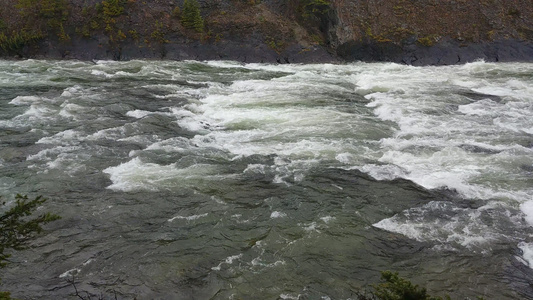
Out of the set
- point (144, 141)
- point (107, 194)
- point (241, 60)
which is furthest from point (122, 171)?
point (241, 60)

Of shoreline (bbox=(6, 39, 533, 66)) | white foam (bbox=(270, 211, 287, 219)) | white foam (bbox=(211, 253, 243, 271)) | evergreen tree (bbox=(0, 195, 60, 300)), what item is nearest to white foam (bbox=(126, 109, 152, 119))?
white foam (bbox=(270, 211, 287, 219))

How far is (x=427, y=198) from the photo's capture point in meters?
10.8

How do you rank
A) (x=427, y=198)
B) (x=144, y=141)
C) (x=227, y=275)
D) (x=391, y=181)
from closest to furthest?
(x=227, y=275) → (x=427, y=198) → (x=391, y=181) → (x=144, y=141)

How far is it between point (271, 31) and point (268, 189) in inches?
827

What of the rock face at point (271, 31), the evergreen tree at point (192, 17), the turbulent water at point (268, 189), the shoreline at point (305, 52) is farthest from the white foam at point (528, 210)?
the evergreen tree at point (192, 17)

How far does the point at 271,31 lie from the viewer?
30.4 m

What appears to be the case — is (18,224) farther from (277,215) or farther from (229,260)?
(277,215)

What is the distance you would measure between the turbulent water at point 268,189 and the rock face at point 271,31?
8.64 m

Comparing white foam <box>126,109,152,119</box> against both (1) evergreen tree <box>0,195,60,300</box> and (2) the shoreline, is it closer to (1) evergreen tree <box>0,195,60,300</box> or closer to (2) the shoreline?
(1) evergreen tree <box>0,195,60,300</box>

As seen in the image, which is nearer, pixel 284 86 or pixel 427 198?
pixel 427 198

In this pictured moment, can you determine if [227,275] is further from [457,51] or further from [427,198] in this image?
[457,51]

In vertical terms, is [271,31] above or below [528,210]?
above

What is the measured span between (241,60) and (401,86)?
1080 cm

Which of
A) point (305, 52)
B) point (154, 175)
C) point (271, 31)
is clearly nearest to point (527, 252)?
point (154, 175)
